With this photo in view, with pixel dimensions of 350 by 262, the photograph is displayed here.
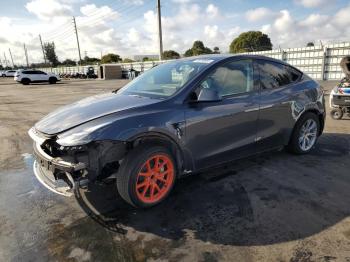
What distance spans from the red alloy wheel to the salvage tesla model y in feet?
0.04

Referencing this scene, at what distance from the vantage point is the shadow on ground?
108 inches

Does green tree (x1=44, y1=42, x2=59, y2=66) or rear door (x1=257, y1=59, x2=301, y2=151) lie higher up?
green tree (x1=44, y1=42, x2=59, y2=66)

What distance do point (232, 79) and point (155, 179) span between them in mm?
1635

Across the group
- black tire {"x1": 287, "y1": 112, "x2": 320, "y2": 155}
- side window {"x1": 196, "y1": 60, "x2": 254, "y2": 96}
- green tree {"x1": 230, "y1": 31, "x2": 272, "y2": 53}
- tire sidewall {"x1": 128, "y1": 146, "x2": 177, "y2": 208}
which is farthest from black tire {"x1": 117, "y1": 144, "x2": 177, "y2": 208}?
green tree {"x1": 230, "y1": 31, "x2": 272, "y2": 53}

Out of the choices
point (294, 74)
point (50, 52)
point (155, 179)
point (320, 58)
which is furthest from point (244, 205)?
point (50, 52)

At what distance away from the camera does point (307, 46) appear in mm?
19031

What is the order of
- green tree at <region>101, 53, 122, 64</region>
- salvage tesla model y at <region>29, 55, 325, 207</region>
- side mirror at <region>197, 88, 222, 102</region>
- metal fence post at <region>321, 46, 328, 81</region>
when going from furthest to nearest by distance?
green tree at <region>101, 53, 122, 64</region> < metal fence post at <region>321, 46, 328, 81</region> < side mirror at <region>197, 88, 222, 102</region> < salvage tesla model y at <region>29, 55, 325, 207</region>

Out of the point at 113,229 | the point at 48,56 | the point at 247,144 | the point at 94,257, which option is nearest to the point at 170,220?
the point at 113,229

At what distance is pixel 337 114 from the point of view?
24.3 feet

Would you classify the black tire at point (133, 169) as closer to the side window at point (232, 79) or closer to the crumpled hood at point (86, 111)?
the crumpled hood at point (86, 111)

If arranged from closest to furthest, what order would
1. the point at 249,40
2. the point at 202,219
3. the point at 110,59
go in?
the point at 202,219
the point at 249,40
the point at 110,59

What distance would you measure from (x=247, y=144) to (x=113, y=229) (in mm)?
2040

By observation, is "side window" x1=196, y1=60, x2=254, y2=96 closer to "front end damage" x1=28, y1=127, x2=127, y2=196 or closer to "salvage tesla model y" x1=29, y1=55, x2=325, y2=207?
"salvage tesla model y" x1=29, y1=55, x2=325, y2=207

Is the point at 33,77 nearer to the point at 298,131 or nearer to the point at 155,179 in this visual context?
the point at 298,131
